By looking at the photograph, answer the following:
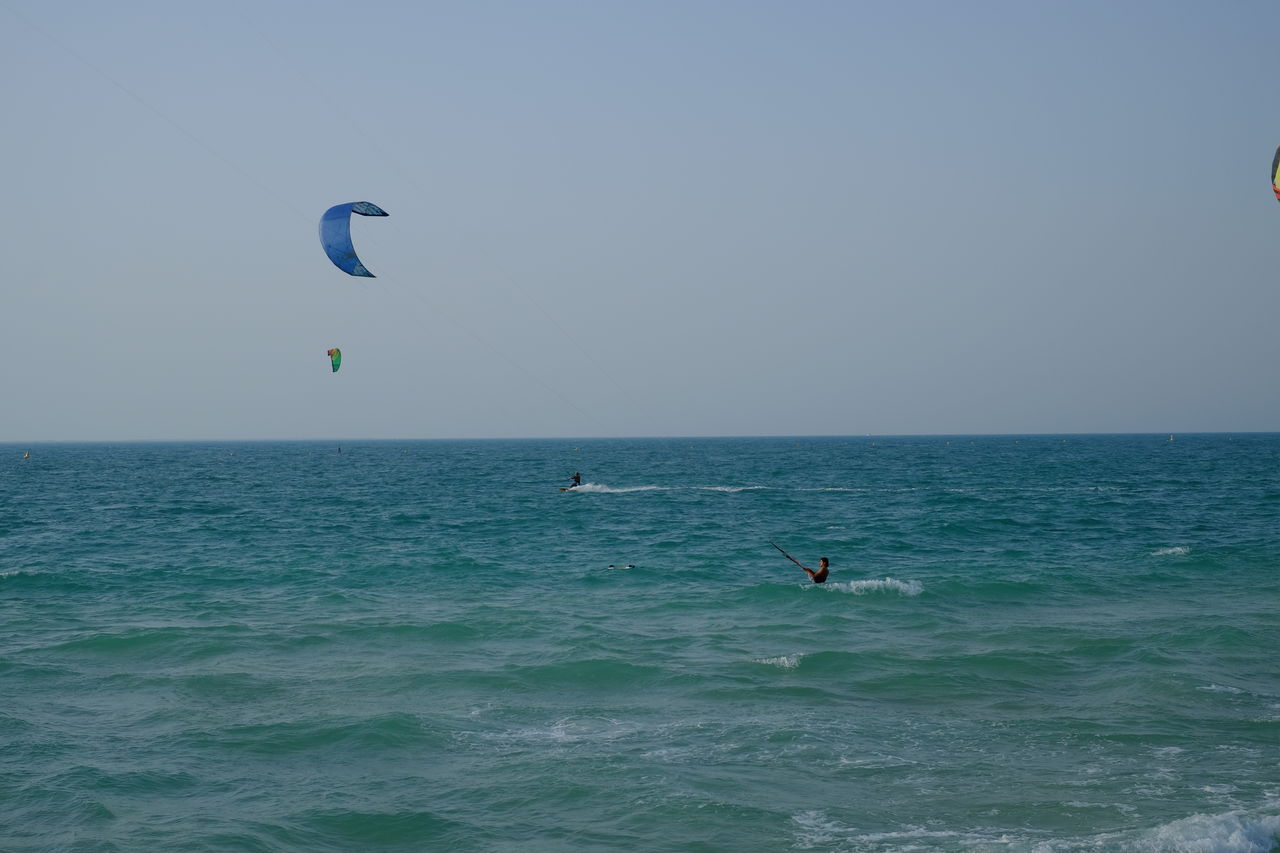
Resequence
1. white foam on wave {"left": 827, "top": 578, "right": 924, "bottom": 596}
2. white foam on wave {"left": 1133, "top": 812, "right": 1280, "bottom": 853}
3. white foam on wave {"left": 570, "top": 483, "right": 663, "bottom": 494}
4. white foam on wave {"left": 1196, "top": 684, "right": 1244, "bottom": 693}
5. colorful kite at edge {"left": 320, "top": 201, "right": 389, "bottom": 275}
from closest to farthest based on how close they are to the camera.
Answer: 1. white foam on wave {"left": 1133, "top": 812, "right": 1280, "bottom": 853}
2. white foam on wave {"left": 1196, "top": 684, "right": 1244, "bottom": 693}
3. colorful kite at edge {"left": 320, "top": 201, "right": 389, "bottom": 275}
4. white foam on wave {"left": 827, "top": 578, "right": 924, "bottom": 596}
5. white foam on wave {"left": 570, "top": 483, "right": 663, "bottom": 494}

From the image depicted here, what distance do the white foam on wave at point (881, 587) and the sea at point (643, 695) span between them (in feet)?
0.49

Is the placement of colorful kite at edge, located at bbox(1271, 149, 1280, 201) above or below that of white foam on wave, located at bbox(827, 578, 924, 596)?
above

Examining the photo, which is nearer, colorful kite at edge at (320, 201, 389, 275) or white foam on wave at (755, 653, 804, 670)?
white foam on wave at (755, 653, 804, 670)

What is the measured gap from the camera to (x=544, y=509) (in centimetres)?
5312

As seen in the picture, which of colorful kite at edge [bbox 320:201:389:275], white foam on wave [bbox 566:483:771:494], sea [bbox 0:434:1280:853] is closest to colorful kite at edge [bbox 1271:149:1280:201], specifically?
sea [bbox 0:434:1280:853]

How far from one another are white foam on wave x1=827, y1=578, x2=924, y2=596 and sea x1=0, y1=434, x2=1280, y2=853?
A: 15 cm

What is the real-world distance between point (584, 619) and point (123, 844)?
41.0 feet

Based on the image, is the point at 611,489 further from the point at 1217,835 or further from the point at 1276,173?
the point at 1217,835

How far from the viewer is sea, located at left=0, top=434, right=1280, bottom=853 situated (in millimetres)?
12016

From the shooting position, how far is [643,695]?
56.0 ft

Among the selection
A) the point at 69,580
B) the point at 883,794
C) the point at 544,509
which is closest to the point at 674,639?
the point at 883,794

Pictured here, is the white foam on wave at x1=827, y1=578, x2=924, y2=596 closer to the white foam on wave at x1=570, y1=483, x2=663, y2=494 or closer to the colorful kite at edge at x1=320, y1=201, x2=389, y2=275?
the colorful kite at edge at x1=320, y1=201, x2=389, y2=275

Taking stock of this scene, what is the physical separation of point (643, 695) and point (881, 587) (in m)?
11.3

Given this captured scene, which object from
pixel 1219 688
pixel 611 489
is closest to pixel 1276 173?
pixel 1219 688
